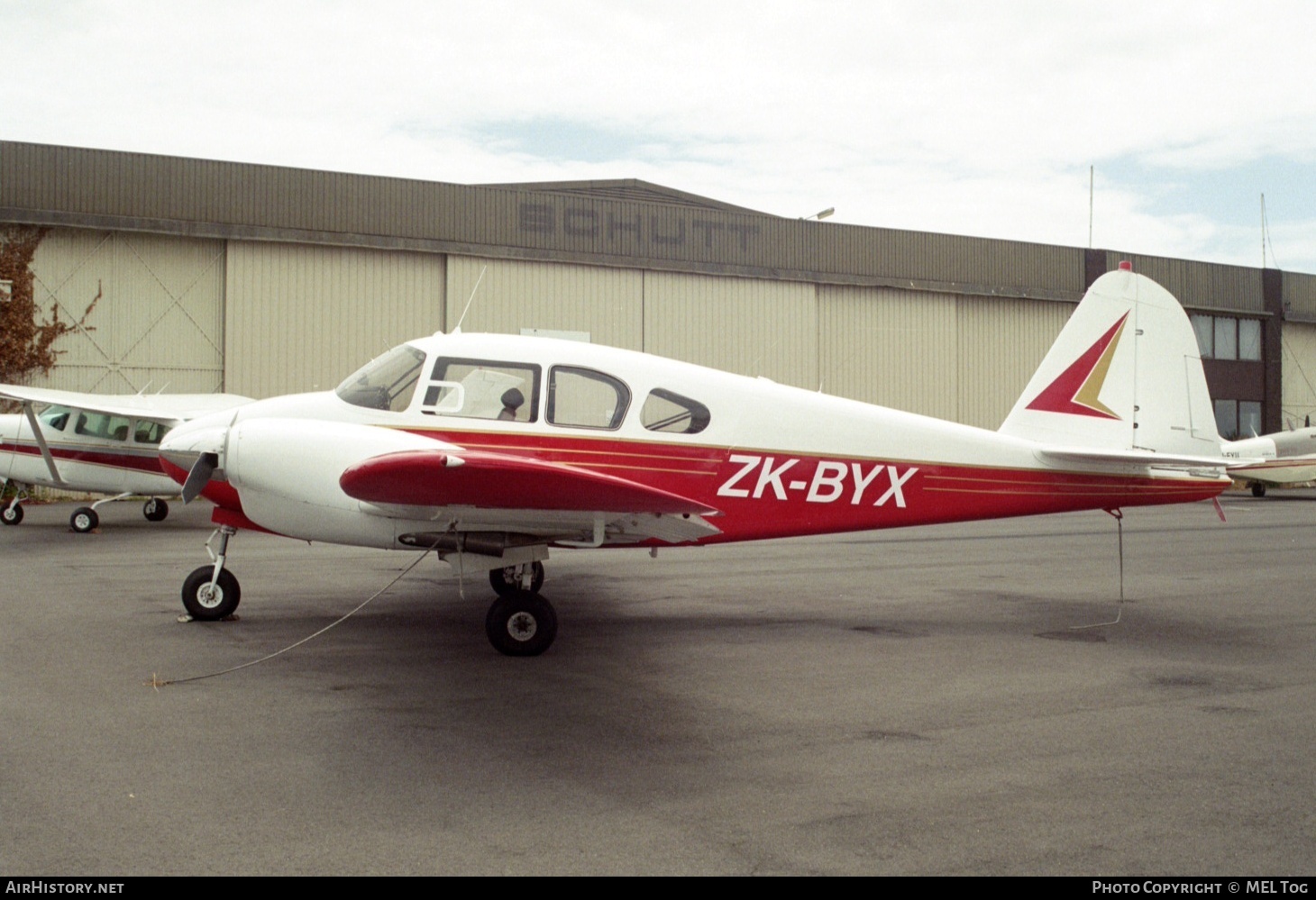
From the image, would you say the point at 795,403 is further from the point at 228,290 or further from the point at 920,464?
the point at 228,290

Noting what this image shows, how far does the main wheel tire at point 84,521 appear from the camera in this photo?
15.3 metres

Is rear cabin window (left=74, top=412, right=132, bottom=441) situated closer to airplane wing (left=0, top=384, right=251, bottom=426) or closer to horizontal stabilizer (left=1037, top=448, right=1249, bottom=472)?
airplane wing (left=0, top=384, right=251, bottom=426)

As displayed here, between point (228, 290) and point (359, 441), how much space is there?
20.0m

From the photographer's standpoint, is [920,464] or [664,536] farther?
[920,464]

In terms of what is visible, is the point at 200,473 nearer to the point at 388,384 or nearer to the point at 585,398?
the point at 388,384

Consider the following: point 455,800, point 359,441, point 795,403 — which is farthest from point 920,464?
point 455,800

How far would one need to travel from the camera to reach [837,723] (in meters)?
5.56

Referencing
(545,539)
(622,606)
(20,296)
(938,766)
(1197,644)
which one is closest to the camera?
(938,766)

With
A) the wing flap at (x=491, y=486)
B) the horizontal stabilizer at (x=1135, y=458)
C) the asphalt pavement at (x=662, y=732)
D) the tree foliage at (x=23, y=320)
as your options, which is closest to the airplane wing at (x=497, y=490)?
the wing flap at (x=491, y=486)

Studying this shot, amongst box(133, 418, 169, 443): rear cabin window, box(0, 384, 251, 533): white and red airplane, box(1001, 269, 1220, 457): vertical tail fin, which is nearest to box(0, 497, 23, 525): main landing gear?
box(0, 384, 251, 533): white and red airplane

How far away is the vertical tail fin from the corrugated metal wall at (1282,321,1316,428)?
36.8 m

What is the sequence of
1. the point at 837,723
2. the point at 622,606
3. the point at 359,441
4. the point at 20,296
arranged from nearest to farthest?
the point at 837,723, the point at 359,441, the point at 622,606, the point at 20,296

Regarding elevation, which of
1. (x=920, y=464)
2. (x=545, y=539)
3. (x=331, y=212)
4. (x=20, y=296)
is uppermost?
(x=331, y=212)

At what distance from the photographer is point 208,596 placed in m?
8.17
